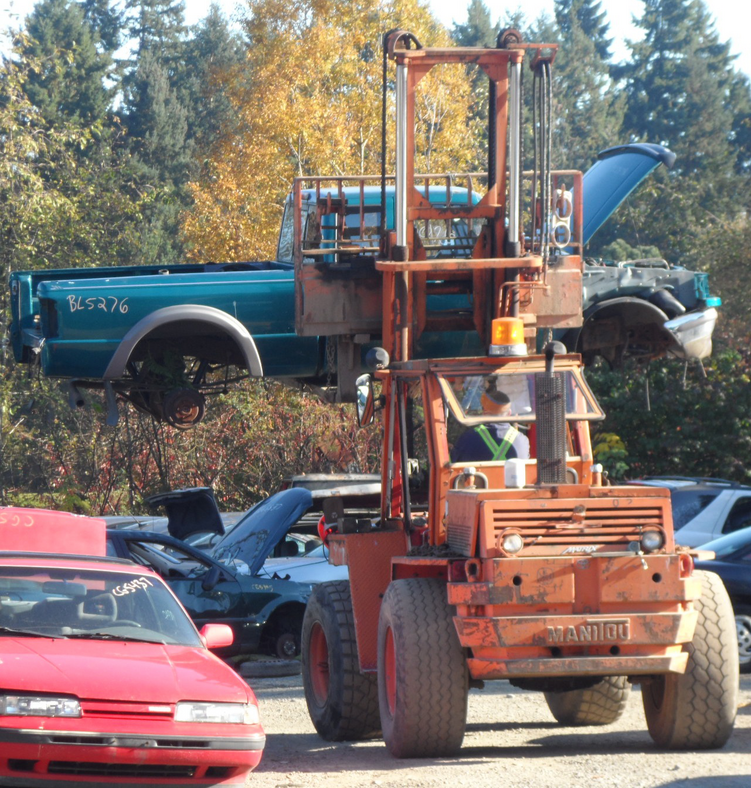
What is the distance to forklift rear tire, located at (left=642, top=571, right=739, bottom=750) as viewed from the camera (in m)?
7.27

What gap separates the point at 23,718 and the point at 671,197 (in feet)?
140

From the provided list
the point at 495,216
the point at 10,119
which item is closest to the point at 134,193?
the point at 10,119

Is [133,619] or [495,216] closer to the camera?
[133,619]

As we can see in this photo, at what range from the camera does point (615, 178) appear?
12.8 metres

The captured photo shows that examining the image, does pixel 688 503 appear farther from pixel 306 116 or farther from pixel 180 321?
pixel 306 116

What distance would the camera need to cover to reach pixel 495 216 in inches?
347

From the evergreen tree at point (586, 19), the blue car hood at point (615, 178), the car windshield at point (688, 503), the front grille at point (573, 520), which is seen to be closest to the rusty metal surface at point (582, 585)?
the front grille at point (573, 520)

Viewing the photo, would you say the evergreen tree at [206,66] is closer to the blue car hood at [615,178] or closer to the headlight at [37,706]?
the blue car hood at [615,178]

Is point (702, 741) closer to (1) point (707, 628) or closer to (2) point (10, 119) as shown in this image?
(1) point (707, 628)

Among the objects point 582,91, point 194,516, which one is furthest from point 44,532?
point 582,91

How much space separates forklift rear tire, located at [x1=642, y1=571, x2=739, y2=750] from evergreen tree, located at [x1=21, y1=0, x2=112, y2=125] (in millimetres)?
46094

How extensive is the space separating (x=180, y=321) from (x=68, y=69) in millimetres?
48256

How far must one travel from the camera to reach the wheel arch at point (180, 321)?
38.9ft

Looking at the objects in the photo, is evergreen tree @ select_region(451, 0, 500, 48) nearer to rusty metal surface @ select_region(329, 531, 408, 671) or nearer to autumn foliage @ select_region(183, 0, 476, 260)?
autumn foliage @ select_region(183, 0, 476, 260)
